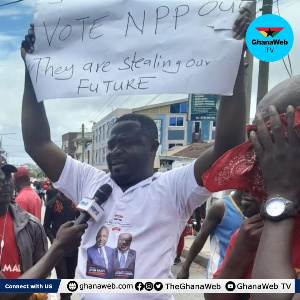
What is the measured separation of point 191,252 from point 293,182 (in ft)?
9.76

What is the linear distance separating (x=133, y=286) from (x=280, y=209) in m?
0.77

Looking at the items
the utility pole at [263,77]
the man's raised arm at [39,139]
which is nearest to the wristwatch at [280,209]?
the man's raised arm at [39,139]

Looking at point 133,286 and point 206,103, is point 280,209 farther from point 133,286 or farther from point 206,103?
point 206,103

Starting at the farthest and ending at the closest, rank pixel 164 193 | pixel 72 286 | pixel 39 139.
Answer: pixel 39 139
pixel 164 193
pixel 72 286

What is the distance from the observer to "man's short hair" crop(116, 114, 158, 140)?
213 cm

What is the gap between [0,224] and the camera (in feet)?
8.68

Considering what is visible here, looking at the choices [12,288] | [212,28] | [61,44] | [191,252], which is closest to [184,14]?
[212,28]

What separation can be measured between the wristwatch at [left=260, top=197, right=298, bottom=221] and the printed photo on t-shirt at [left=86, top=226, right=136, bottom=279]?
798 millimetres

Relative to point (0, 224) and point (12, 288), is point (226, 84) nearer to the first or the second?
point (12, 288)

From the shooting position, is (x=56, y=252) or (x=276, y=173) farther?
(x=56, y=252)

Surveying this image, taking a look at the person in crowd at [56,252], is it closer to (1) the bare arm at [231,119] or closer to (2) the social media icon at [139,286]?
(2) the social media icon at [139,286]

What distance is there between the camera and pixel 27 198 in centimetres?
500

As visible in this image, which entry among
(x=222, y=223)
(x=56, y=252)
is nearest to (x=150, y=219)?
(x=56, y=252)

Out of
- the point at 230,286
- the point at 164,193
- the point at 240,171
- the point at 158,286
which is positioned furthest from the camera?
the point at 164,193
